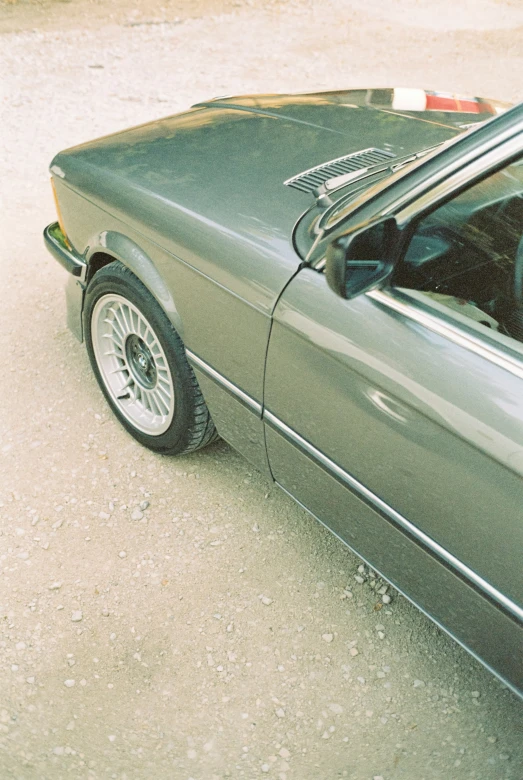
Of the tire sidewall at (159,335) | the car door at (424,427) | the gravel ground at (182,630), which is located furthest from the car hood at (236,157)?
the gravel ground at (182,630)

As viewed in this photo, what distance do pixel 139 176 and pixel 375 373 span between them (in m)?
1.19

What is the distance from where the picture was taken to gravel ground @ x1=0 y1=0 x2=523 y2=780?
1.93 metres

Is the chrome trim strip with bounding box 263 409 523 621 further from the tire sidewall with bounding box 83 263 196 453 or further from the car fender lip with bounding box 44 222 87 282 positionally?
the car fender lip with bounding box 44 222 87 282

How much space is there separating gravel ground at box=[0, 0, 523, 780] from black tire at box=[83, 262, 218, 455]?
0.16 meters

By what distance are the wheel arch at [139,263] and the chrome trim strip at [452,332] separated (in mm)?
843

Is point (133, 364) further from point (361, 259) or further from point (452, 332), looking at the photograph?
point (452, 332)

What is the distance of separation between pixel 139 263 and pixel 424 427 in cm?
121

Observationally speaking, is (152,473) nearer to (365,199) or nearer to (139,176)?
(139,176)

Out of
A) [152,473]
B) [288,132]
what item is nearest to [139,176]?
[288,132]

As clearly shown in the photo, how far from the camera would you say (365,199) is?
1.69 metres

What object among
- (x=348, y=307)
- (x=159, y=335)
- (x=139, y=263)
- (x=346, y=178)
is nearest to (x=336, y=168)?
(x=346, y=178)

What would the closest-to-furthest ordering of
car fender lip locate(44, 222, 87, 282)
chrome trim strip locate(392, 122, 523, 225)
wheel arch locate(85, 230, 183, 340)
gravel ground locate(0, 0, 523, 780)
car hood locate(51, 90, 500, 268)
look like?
chrome trim strip locate(392, 122, 523, 225), gravel ground locate(0, 0, 523, 780), car hood locate(51, 90, 500, 268), wheel arch locate(85, 230, 183, 340), car fender lip locate(44, 222, 87, 282)

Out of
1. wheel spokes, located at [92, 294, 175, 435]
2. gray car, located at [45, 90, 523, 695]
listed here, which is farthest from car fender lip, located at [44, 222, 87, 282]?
wheel spokes, located at [92, 294, 175, 435]

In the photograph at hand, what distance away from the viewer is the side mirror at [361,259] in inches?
58.7
